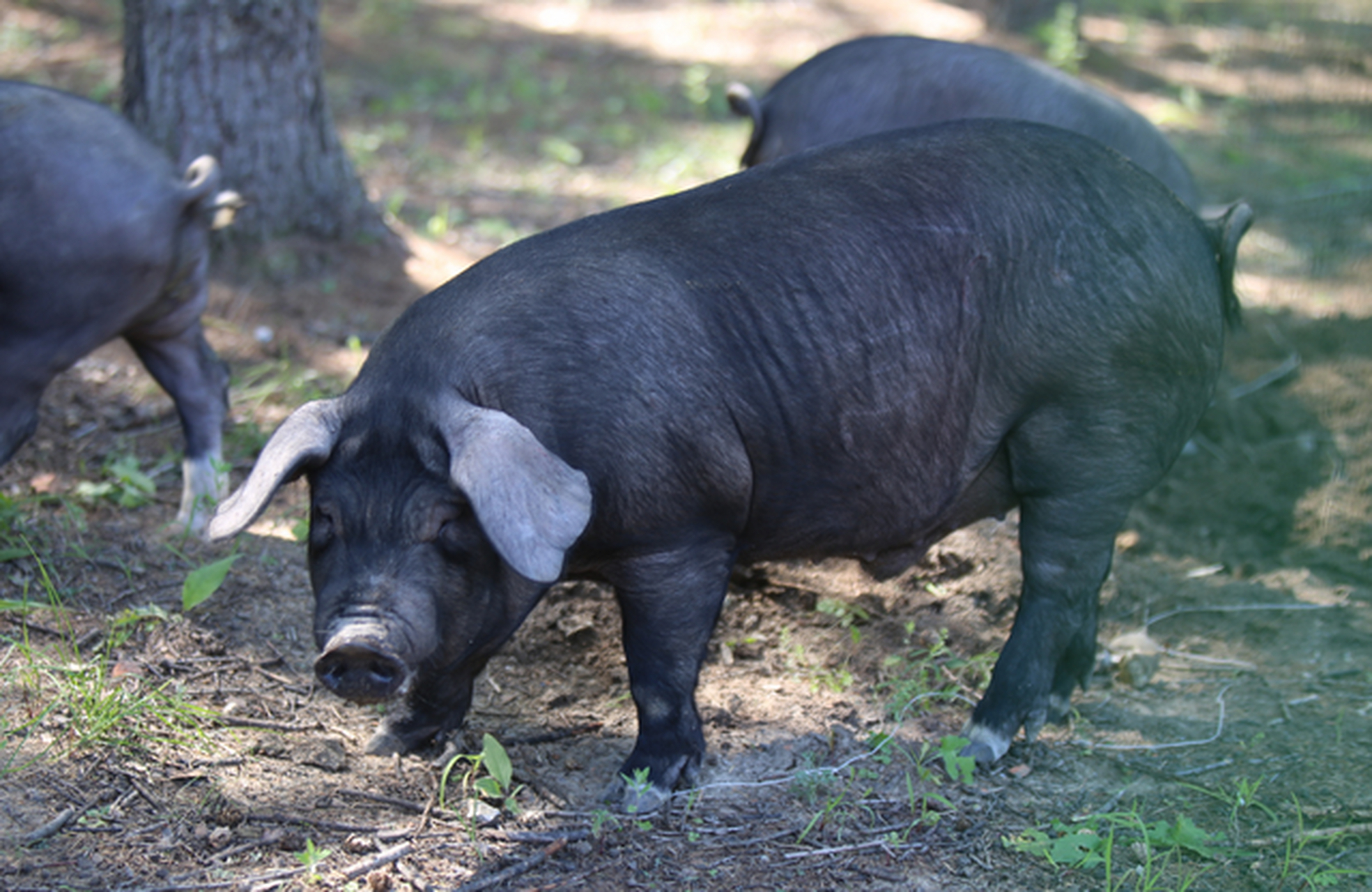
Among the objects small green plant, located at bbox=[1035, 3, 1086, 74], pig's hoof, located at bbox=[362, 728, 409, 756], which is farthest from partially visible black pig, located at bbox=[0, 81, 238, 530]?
small green plant, located at bbox=[1035, 3, 1086, 74]

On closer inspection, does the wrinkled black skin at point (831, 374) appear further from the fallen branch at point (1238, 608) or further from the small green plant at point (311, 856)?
the fallen branch at point (1238, 608)

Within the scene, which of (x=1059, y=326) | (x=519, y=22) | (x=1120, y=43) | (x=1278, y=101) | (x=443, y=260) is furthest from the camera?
(x=1120, y=43)

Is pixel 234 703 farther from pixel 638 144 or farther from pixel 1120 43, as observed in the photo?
pixel 1120 43

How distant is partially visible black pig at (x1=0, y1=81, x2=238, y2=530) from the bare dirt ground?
0.46 meters

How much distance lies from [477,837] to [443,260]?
404cm

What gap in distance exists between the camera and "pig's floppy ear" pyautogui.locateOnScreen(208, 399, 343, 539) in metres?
3.06

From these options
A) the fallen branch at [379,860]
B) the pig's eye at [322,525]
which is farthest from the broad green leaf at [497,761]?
the pig's eye at [322,525]

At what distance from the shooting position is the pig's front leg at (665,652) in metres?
3.48

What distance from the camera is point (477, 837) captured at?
3291 mm

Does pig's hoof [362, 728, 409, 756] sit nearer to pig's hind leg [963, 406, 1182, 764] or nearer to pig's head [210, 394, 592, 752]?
pig's head [210, 394, 592, 752]

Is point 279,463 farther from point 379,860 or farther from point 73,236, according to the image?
point 73,236

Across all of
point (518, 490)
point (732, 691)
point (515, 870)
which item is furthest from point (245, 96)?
point (515, 870)

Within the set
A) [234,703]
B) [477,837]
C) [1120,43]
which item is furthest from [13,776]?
[1120,43]

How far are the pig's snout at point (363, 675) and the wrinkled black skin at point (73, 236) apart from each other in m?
2.03
